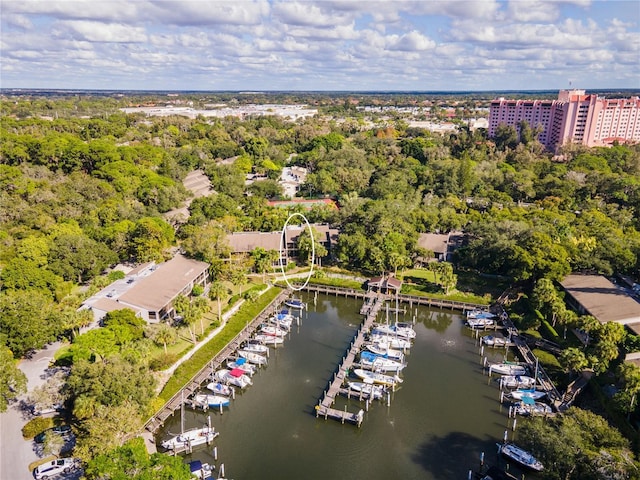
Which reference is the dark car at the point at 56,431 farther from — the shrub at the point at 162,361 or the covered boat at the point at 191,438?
the shrub at the point at 162,361

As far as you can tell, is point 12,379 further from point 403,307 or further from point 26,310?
point 403,307

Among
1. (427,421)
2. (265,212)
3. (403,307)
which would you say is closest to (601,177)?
(403,307)

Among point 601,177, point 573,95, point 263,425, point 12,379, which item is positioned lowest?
point 263,425

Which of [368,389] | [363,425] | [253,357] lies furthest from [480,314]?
[253,357]

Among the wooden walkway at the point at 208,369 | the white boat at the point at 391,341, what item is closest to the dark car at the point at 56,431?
the wooden walkway at the point at 208,369

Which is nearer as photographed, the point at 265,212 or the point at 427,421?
the point at 427,421

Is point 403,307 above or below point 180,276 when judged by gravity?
below

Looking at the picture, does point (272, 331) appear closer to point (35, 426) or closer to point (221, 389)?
point (221, 389)

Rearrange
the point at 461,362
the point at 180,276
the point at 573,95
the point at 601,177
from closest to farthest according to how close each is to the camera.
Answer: the point at 461,362, the point at 180,276, the point at 601,177, the point at 573,95
